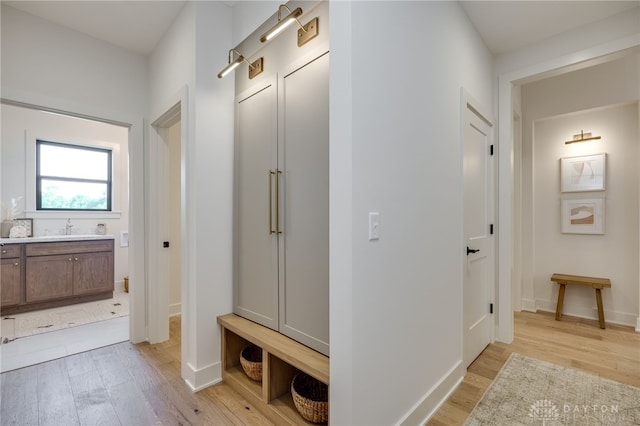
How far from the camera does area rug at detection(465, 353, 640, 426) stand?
5.65ft

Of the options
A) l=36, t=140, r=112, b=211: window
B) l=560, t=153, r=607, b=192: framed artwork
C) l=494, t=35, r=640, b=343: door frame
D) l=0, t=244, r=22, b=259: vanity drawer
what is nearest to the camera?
l=494, t=35, r=640, b=343: door frame

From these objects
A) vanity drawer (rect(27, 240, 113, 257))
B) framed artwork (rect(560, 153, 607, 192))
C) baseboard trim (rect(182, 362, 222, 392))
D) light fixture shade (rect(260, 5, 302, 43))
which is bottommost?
baseboard trim (rect(182, 362, 222, 392))

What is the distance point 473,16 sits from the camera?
2.31 m

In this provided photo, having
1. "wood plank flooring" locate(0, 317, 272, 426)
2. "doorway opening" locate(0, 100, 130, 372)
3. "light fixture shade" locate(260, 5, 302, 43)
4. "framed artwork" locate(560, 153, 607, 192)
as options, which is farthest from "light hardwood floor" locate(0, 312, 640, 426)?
"light fixture shade" locate(260, 5, 302, 43)

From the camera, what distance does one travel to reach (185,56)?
2238mm

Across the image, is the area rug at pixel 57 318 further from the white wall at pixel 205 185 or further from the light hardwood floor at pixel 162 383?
the white wall at pixel 205 185

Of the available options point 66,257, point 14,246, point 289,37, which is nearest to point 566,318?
point 289,37

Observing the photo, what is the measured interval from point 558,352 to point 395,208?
238 centimetres

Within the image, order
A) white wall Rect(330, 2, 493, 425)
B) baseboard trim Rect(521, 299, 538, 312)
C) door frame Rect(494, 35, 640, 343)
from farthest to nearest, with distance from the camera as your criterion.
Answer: baseboard trim Rect(521, 299, 538, 312) → door frame Rect(494, 35, 640, 343) → white wall Rect(330, 2, 493, 425)

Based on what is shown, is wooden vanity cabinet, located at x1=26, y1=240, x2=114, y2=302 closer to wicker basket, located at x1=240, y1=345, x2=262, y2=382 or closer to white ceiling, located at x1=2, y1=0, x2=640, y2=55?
white ceiling, located at x1=2, y1=0, x2=640, y2=55

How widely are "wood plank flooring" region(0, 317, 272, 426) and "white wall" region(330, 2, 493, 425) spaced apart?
86 centimetres

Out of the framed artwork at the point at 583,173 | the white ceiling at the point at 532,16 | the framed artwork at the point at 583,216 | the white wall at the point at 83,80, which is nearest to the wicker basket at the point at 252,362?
the white wall at the point at 83,80

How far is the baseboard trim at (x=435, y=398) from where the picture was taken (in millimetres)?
1613

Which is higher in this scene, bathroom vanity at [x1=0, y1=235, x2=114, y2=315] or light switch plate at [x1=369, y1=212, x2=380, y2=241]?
light switch plate at [x1=369, y1=212, x2=380, y2=241]
